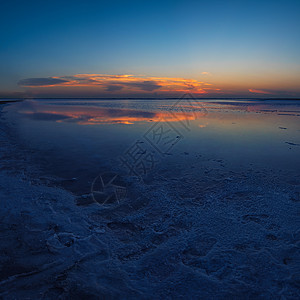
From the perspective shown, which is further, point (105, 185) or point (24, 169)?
point (24, 169)

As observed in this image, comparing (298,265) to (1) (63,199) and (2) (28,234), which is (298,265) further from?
(1) (63,199)

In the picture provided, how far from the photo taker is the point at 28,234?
2764 millimetres

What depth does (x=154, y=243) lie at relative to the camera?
106 inches

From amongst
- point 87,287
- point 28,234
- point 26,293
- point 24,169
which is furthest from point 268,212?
point 24,169

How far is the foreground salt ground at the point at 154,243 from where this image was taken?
2.03 meters

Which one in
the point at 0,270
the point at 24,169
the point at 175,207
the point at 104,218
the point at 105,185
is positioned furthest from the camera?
the point at 24,169

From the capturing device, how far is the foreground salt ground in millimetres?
2033

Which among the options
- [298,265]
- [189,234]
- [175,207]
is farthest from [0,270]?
[298,265]

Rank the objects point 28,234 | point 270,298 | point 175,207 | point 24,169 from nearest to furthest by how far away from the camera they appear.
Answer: point 270,298
point 28,234
point 175,207
point 24,169

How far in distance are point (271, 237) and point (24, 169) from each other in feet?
19.0

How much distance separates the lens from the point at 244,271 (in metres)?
2.23

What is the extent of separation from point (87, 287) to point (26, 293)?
1.89ft

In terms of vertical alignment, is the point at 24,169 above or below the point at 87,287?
above

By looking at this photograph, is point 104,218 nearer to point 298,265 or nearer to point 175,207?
point 175,207
